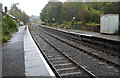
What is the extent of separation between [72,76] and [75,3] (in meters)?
46.3

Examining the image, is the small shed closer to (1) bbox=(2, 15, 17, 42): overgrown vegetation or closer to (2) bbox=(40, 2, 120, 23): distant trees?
(2) bbox=(40, 2, 120, 23): distant trees

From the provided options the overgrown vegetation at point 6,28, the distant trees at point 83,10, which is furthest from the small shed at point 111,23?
the overgrown vegetation at point 6,28

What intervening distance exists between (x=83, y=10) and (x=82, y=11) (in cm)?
35

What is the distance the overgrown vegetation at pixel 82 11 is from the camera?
32.0m

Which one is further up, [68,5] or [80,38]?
[68,5]

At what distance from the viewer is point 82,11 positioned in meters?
39.4

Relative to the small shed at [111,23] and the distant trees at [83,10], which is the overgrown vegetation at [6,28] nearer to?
the small shed at [111,23]

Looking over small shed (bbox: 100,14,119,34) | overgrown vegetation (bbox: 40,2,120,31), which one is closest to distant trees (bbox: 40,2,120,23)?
overgrown vegetation (bbox: 40,2,120,31)

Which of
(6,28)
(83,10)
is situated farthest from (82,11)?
(6,28)

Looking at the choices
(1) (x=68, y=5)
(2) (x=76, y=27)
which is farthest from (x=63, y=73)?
(1) (x=68, y=5)

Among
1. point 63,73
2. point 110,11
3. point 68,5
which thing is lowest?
point 63,73

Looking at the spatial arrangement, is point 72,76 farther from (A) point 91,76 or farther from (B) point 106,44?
(B) point 106,44

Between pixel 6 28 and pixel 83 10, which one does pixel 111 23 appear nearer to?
pixel 6 28

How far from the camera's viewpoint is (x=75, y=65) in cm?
858
